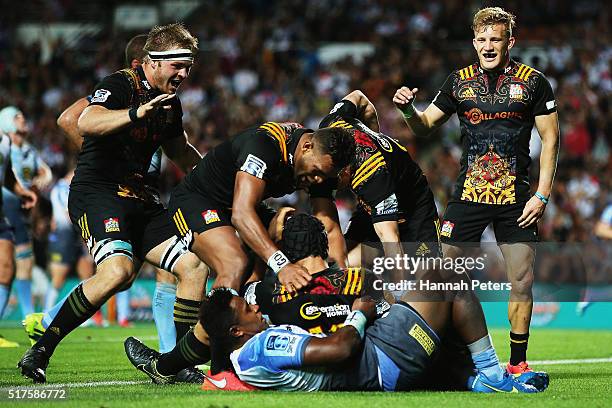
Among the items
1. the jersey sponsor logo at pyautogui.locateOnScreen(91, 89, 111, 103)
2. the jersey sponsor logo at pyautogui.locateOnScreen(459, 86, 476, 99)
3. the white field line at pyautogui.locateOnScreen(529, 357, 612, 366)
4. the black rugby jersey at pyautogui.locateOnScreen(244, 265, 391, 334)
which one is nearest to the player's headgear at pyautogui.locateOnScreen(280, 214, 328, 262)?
the black rugby jersey at pyautogui.locateOnScreen(244, 265, 391, 334)

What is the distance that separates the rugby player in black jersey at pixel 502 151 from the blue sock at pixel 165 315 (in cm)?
234

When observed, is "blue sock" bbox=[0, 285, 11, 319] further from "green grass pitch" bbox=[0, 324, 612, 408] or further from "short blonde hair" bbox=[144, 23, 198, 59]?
"short blonde hair" bbox=[144, 23, 198, 59]

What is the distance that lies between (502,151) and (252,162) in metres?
2.41

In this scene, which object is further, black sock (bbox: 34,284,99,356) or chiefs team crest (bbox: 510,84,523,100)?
chiefs team crest (bbox: 510,84,523,100)

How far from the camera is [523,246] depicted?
8.77 m

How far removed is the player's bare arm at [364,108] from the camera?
9.13 meters

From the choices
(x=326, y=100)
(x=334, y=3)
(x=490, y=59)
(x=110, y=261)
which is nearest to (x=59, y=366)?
(x=110, y=261)

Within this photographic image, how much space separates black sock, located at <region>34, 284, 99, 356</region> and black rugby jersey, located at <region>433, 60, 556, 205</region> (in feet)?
10.5

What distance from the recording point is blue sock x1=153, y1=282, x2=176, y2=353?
8.84 meters

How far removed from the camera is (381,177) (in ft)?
24.7

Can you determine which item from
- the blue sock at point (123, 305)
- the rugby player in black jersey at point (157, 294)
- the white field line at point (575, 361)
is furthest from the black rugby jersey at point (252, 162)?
the blue sock at point (123, 305)

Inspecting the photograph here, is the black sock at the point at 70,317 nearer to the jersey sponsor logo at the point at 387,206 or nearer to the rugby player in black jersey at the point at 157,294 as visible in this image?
the rugby player in black jersey at the point at 157,294

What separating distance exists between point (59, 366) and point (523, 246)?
4.23m

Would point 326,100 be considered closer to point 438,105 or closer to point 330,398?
point 438,105
